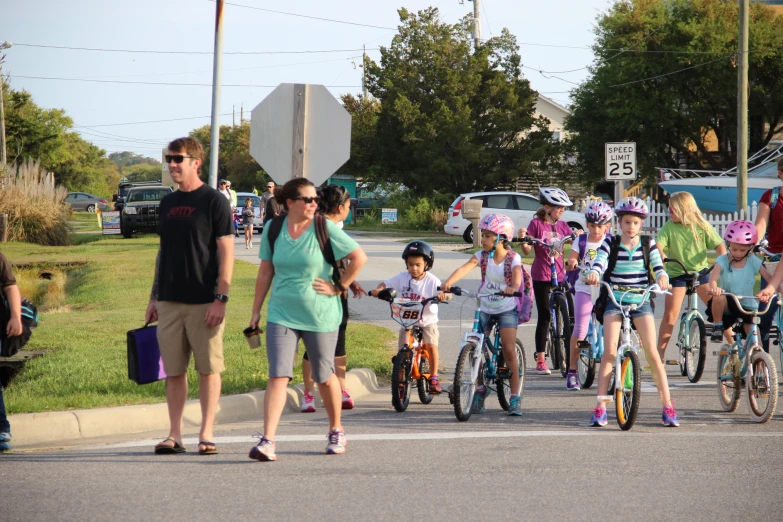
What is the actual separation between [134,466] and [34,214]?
90.4ft

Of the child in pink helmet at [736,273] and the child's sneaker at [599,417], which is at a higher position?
the child in pink helmet at [736,273]

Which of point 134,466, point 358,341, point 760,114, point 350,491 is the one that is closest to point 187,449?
point 134,466

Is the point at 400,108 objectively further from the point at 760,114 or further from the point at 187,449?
the point at 187,449

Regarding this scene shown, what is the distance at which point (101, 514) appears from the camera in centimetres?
513

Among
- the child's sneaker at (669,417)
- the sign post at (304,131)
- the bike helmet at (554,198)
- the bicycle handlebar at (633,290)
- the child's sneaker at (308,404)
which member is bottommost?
the child's sneaker at (308,404)

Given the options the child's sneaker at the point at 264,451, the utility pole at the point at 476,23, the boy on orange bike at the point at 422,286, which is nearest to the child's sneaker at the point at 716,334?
the boy on orange bike at the point at 422,286

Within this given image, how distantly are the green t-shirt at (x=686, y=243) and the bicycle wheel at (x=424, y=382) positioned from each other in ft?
8.49

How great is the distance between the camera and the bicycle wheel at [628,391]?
7188 mm

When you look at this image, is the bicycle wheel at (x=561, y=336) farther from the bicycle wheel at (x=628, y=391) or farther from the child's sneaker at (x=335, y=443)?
the child's sneaker at (x=335, y=443)

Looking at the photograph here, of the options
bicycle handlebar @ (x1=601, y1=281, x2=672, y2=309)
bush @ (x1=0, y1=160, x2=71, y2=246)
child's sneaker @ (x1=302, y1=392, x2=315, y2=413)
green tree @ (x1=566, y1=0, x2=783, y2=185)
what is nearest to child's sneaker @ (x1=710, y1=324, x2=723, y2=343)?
bicycle handlebar @ (x1=601, y1=281, x2=672, y2=309)

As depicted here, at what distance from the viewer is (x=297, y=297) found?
633cm

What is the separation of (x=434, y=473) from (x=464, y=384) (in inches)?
67.2

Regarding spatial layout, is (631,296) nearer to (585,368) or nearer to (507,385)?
(507,385)

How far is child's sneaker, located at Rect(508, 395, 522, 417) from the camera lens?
796cm
